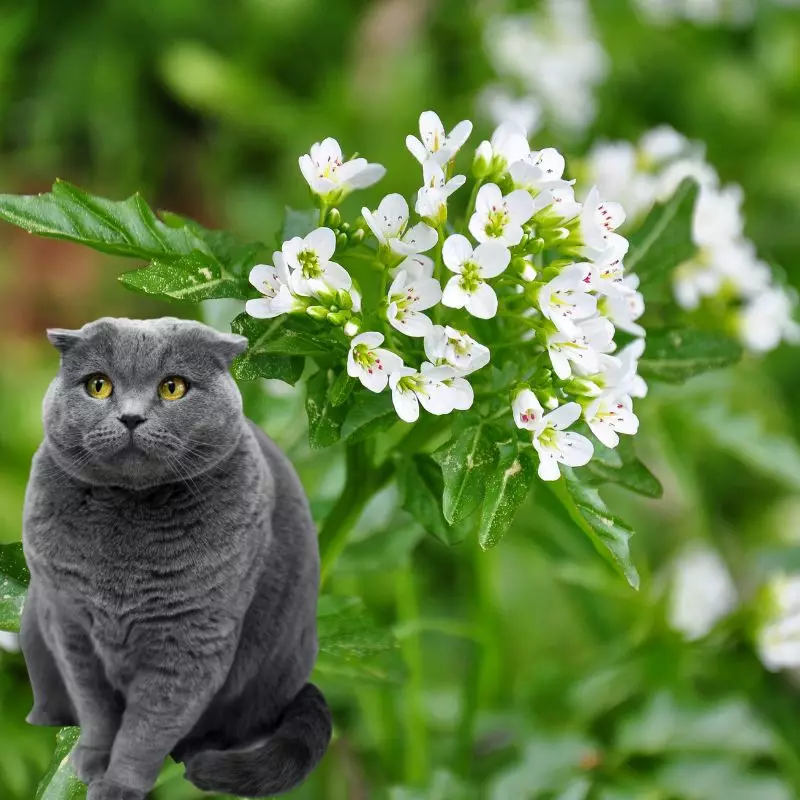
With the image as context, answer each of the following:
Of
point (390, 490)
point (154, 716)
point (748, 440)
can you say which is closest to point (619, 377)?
point (154, 716)

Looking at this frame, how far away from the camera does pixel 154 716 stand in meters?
0.69

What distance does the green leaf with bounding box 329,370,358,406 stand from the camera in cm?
78

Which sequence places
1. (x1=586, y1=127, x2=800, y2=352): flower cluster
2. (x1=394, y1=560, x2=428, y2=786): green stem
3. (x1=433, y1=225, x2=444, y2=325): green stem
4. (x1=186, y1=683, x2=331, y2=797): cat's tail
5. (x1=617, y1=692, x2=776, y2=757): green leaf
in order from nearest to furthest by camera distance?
(x1=186, y1=683, x2=331, y2=797): cat's tail < (x1=433, y1=225, x2=444, y2=325): green stem < (x1=586, y1=127, x2=800, y2=352): flower cluster < (x1=394, y1=560, x2=428, y2=786): green stem < (x1=617, y1=692, x2=776, y2=757): green leaf

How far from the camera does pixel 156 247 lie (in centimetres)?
85

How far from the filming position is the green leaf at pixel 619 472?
2.92ft

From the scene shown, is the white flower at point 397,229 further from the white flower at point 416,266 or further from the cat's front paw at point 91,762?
the cat's front paw at point 91,762

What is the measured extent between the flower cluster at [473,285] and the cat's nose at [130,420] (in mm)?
164

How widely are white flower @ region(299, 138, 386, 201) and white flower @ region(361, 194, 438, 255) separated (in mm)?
45

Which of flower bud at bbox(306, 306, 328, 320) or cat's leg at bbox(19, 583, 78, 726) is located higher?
flower bud at bbox(306, 306, 328, 320)

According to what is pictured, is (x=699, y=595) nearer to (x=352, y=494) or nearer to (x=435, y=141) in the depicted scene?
(x=352, y=494)

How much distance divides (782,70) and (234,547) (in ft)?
10.9

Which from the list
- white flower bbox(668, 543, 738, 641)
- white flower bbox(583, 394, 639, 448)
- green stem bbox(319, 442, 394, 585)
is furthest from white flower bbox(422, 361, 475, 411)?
white flower bbox(668, 543, 738, 641)

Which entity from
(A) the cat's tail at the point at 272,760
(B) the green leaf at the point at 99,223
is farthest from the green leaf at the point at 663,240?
(A) the cat's tail at the point at 272,760

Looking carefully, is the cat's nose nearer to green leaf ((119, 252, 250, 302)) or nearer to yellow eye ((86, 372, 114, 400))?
yellow eye ((86, 372, 114, 400))
